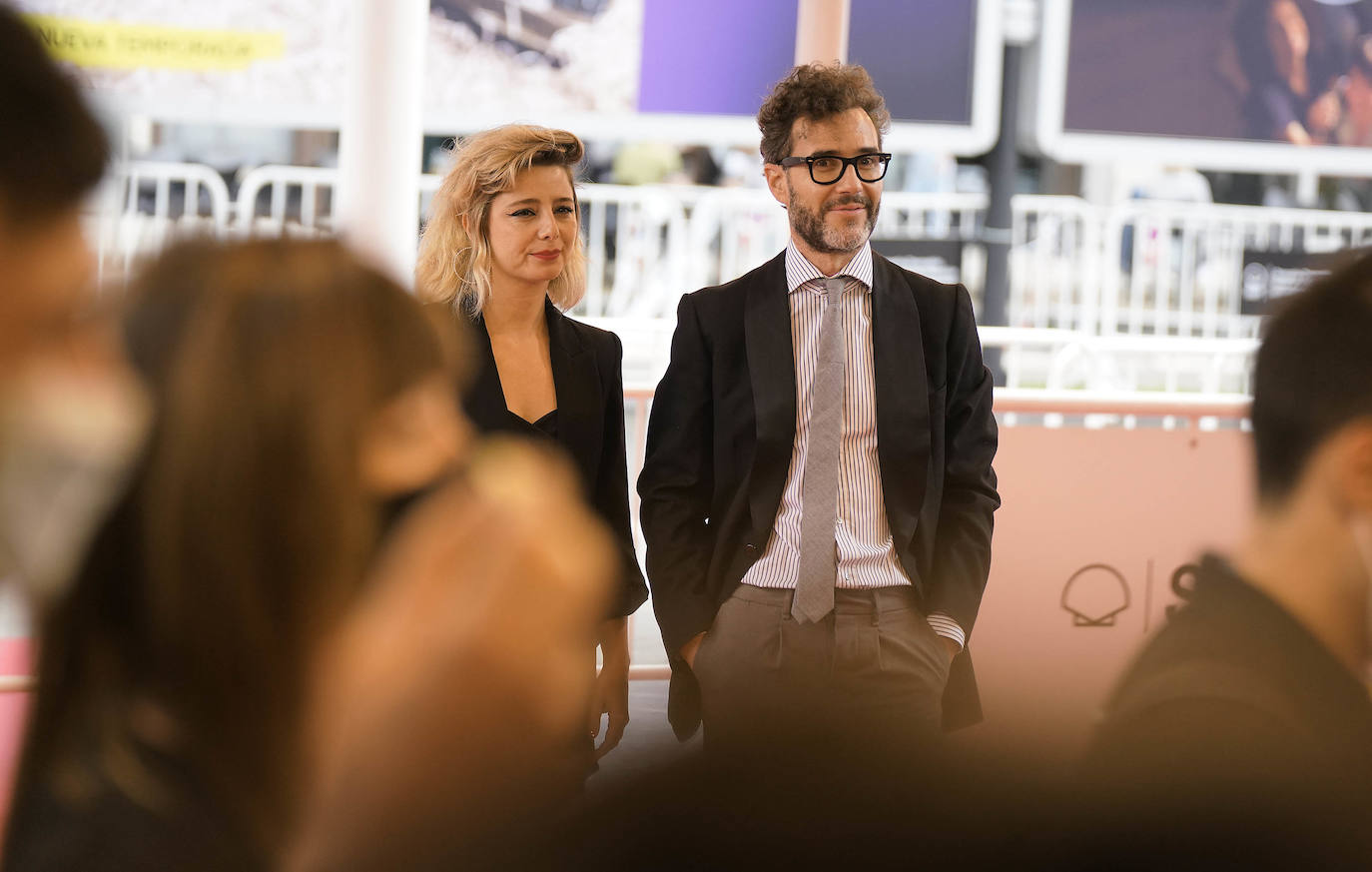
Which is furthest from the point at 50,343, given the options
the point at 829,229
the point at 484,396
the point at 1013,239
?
the point at 1013,239

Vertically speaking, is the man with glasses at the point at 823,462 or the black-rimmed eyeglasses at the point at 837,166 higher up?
the black-rimmed eyeglasses at the point at 837,166

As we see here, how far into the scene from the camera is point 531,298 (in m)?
2.65

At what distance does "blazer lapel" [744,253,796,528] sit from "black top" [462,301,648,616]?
26cm

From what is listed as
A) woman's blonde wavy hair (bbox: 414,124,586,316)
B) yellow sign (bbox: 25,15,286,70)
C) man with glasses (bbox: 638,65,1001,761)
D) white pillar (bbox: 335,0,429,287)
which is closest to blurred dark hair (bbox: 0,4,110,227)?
woman's blonde wavy hair (bbox: 414,124,586,316)

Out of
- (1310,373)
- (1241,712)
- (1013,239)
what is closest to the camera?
(1241,712)

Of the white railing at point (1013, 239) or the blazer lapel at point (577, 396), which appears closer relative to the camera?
the blazer lapel at point (577, 396)

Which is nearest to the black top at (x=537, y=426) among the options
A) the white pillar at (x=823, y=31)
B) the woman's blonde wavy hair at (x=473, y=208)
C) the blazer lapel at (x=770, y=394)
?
the woman's blonde wavy hair at (x=473, y=208)

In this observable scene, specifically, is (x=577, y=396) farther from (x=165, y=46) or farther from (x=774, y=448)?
(x=165, y=46)

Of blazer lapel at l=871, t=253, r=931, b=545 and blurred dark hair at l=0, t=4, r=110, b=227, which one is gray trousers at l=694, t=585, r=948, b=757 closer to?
blazer lapel at l=871, t=253, r=931, b=545

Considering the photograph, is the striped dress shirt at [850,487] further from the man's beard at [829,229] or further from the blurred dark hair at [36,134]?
the blurred dark hair at [36,134]

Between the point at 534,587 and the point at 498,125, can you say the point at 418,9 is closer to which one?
the point at 498,125

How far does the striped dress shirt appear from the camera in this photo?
2.62m

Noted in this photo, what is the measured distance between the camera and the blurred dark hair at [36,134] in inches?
29.9

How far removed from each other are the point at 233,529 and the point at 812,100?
6.70 feet
